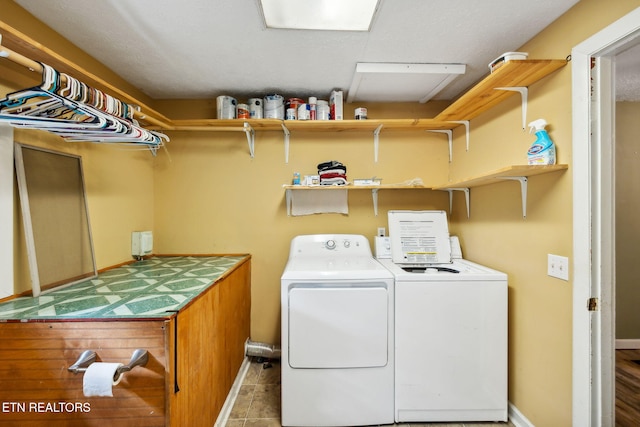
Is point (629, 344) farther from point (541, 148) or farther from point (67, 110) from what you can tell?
point (67, 110)

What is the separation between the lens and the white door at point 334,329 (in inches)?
59.9

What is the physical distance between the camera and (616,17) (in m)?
1.06

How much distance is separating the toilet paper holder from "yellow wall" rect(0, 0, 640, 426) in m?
0.71

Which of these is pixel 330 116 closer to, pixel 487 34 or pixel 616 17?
pixel 487 34

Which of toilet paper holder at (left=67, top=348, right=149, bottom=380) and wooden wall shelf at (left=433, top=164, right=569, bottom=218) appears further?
wooden wall shelf at (left=433, top=164, right=569, bottom=218)

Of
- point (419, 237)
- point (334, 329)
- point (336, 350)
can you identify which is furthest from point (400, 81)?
point (336, 350)

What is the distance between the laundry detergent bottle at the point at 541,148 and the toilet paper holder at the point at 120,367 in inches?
80.0

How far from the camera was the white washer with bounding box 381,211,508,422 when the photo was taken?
1.56 m

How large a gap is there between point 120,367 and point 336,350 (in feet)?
3.50

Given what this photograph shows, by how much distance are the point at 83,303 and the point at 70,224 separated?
2.06 ft

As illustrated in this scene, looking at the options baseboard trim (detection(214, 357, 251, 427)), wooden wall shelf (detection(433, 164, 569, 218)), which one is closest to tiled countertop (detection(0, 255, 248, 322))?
baseboard trim (detection(214, 357, 251, 427))

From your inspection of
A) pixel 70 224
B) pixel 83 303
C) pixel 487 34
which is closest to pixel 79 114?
pixel 70 224

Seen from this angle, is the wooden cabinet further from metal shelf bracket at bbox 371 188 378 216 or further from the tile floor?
metal shelf bracket at bbox 371 188 378 216

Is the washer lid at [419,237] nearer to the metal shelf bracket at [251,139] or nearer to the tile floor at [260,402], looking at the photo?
the tile floor at [260,402]
